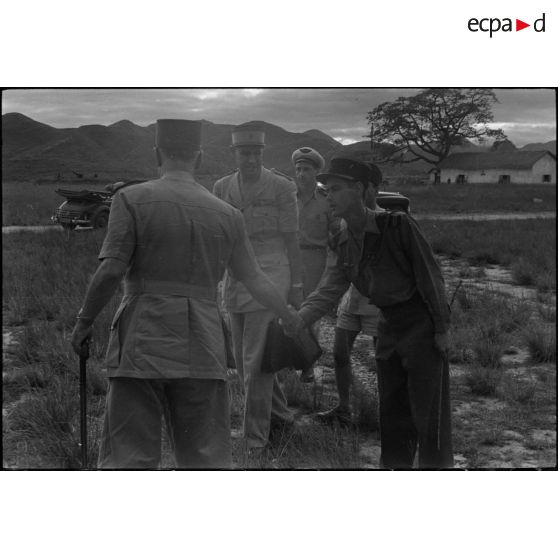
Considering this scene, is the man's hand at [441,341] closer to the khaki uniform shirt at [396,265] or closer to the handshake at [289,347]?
the khaki uniform shirt at [396,265]

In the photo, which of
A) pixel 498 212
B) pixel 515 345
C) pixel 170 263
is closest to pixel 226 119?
pixel 170 263

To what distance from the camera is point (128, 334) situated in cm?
332

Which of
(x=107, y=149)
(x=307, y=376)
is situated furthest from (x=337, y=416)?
(x=107, y=149)

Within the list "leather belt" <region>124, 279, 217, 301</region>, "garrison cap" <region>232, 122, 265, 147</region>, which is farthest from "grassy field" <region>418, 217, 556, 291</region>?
"leather belt" <region>124, 279, 217, 301</region>

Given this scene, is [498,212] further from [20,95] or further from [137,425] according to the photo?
[20,95]

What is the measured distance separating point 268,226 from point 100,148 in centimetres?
109

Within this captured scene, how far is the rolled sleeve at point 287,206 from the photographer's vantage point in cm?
396

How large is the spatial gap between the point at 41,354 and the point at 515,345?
3.12m

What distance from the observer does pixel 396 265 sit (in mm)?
3629

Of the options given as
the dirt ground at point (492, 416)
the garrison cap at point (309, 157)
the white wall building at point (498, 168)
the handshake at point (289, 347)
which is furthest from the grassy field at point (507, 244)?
the handshake at point (289, 347)

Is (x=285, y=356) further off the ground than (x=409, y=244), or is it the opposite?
(x=409, y=244)

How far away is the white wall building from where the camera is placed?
14.2 ft

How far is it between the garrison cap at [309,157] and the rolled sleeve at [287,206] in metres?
0.14

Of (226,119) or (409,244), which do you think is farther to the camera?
(226,119)
